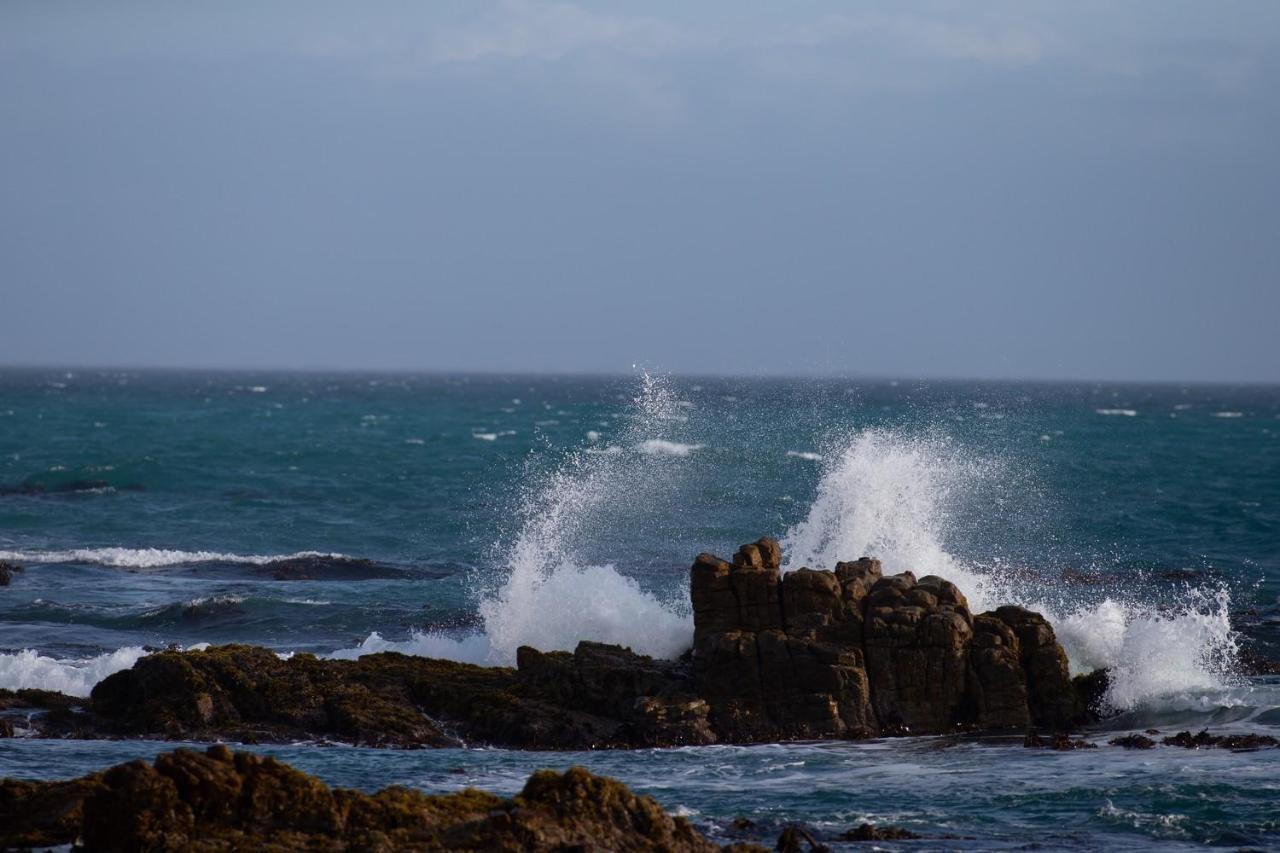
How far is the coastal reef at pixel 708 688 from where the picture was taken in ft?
72.1

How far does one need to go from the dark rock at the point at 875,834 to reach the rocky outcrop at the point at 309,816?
2.45m

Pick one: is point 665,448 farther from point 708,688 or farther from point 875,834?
point 875,834

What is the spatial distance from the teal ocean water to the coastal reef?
81 centimetres

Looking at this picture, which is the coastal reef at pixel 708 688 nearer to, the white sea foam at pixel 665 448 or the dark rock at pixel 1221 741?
the dark rock at pixel 1221 741

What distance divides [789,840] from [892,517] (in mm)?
18072

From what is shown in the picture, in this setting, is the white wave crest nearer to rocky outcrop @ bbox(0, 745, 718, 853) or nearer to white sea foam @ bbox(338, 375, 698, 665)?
white sea foam @ bbox(338, 375, 698, 665)

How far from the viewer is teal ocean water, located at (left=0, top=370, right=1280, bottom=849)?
18922 millimetres

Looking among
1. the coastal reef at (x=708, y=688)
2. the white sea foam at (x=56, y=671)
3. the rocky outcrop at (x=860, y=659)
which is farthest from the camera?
the white sea foam at (x=56, y=671)

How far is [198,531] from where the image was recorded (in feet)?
172

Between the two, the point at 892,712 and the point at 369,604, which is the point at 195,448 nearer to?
the point at 369,604

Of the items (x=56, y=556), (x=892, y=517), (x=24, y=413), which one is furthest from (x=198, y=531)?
(x=24, y=413)

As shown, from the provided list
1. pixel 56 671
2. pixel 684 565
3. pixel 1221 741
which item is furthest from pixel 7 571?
pixel 1221 741

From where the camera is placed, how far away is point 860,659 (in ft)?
74.5

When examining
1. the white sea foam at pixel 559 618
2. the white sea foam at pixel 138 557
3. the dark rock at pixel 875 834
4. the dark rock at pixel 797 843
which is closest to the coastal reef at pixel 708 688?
the white sea foam at pixel 559 618
